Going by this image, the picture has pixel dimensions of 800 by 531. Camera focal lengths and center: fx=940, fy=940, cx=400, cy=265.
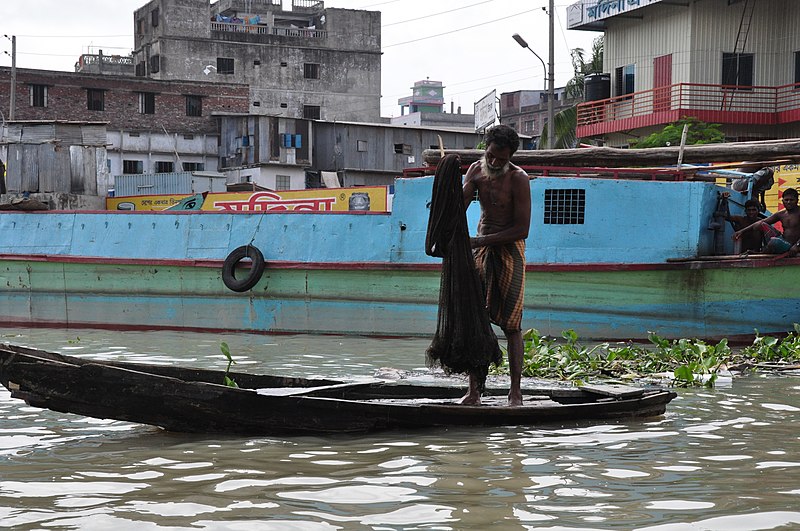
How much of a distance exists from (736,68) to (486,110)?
7.33 meters

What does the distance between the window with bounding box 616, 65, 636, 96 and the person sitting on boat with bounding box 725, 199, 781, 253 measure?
14.7 m

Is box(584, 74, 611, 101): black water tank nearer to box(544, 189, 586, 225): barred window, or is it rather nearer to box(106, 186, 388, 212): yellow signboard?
box(106, 186, 388, 212): yellow signboard

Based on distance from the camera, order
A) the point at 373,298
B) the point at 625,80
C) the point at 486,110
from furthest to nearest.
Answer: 1. the point at 625,80
2. the point at 486,110
3. the point at 373,298

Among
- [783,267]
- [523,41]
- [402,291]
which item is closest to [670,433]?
[783,267]

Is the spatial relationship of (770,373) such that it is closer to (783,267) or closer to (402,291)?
(783,267)

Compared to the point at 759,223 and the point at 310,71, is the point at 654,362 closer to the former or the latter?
the point at 759,223

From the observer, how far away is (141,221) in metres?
14.3

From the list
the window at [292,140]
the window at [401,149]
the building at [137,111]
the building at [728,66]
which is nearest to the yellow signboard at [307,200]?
the building at [728,66]

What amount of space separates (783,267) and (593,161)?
2.58 meters

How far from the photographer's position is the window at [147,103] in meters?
35.4

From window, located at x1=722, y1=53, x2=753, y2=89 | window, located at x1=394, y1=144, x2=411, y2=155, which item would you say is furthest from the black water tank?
window, located at x1=394, y1=144, x2=411, y2=155

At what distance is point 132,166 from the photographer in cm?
3428

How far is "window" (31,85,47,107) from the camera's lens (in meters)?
33.9

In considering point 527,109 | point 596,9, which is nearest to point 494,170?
point 596,9
